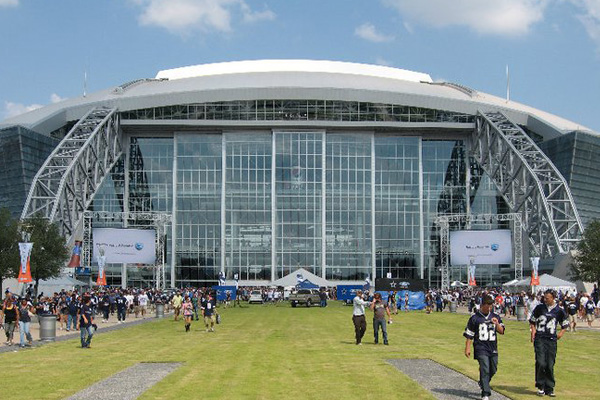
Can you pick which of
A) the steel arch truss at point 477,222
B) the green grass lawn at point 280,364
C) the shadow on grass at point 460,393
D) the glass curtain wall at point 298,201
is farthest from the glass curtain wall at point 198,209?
the shadow on grass at point 460,393

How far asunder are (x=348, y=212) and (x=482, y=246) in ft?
75.7

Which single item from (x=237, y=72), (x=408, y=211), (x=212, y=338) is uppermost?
(x=237, y=72)

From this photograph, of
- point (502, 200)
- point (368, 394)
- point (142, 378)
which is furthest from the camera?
point (502, 200)

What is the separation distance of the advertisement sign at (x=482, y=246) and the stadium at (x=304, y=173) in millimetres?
17113

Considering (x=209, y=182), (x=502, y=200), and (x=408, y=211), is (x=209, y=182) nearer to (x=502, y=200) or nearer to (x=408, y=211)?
(x=408, y=211)

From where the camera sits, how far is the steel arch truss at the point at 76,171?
255 ft

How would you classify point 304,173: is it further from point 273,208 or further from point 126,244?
point 126,244

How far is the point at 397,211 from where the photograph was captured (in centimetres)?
9619

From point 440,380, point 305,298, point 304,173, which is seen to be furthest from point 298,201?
point 440,380

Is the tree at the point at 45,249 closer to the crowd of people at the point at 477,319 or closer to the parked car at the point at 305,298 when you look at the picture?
the crowd of people at the point at 477,319

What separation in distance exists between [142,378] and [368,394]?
552cm

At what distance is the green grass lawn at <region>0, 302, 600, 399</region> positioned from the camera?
15.6 metres

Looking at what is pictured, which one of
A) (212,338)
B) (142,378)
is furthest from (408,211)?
(142,378)

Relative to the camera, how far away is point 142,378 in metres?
17.7
